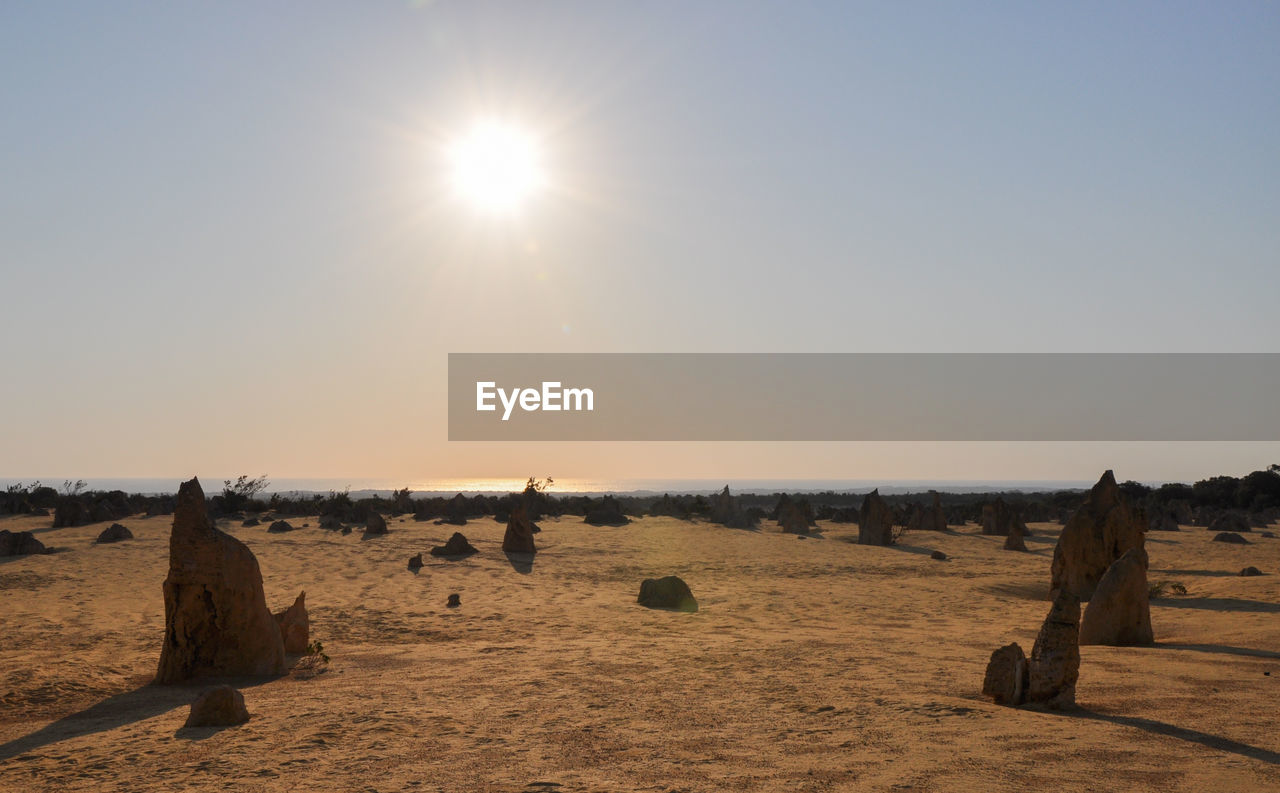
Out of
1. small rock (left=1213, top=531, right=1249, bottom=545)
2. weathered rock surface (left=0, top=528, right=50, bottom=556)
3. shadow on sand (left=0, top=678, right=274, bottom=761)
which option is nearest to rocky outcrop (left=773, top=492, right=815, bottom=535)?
small rock (left=1213, top=531, right=1249, bottom=545)

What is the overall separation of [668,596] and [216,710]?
8.42 m

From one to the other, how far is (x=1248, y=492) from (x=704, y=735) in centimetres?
5416

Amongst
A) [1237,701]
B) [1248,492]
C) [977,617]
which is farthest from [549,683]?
[1248,492]

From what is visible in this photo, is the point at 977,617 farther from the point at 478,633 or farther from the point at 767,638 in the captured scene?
the point at 478,633

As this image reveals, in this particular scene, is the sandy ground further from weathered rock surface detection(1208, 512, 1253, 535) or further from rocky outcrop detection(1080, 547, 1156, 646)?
weathered rock surface detection(1208, 512, 1253, 535)

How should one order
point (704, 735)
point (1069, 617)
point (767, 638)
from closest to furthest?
point (704, 735) < point (1069, 617) < point (767, 638)

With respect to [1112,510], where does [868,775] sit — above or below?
below

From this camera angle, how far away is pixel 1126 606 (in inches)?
377

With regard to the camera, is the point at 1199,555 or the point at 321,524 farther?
the point at 321,524

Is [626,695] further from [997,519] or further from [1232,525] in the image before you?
[1232,525]

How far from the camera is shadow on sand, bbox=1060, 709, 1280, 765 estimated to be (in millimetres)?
5082

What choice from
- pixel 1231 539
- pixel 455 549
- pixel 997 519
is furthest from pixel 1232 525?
pixel 455 549

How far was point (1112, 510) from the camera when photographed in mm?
14070

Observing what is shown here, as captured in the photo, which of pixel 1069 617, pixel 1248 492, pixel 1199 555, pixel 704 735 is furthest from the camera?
pixel 1248 492
